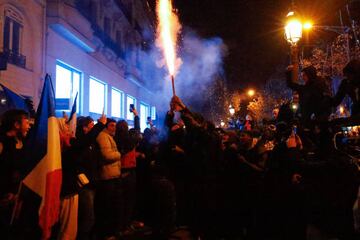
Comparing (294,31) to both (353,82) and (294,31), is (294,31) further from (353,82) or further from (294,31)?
(353,82)

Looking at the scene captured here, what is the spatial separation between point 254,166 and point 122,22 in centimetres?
1729

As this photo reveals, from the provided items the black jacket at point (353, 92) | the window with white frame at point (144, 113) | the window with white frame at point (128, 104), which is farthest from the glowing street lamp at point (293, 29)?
the window with white frame at point (144, 113)

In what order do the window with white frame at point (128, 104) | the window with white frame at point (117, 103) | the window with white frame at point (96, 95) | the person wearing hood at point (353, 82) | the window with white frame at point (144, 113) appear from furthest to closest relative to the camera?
the window with white frame at point (144, 113)
the window with white frame at point (128, 104)
the window with white frame at point (117, 103)
the window with white frame at point (96, 95)
the person wearing hood at point (353, 82)

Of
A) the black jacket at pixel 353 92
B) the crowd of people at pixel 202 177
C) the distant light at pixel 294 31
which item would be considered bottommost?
the crowd of people at pixel 202 177

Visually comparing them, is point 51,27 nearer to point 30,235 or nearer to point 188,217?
point 188,217

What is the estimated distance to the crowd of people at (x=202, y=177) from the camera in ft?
14.3

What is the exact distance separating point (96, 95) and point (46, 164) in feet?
43.5

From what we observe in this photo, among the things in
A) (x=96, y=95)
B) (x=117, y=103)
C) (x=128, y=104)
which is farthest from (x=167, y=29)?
(x=128, y=104)

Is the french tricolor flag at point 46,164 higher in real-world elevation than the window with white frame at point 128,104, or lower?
lower

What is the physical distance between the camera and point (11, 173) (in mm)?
4090

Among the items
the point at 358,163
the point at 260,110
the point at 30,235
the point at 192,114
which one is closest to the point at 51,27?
the point at 192,114

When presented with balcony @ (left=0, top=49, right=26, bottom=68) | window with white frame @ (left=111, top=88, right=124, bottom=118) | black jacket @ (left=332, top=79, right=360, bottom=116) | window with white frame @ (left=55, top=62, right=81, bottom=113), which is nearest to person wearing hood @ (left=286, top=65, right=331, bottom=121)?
black jacket @ (left=332, top=79, right=360, bottom=116)

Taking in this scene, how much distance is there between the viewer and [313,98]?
5273mm

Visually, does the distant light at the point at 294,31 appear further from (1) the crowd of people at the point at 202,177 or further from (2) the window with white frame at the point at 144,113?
(2) the window with white frame at the point at 144,113
